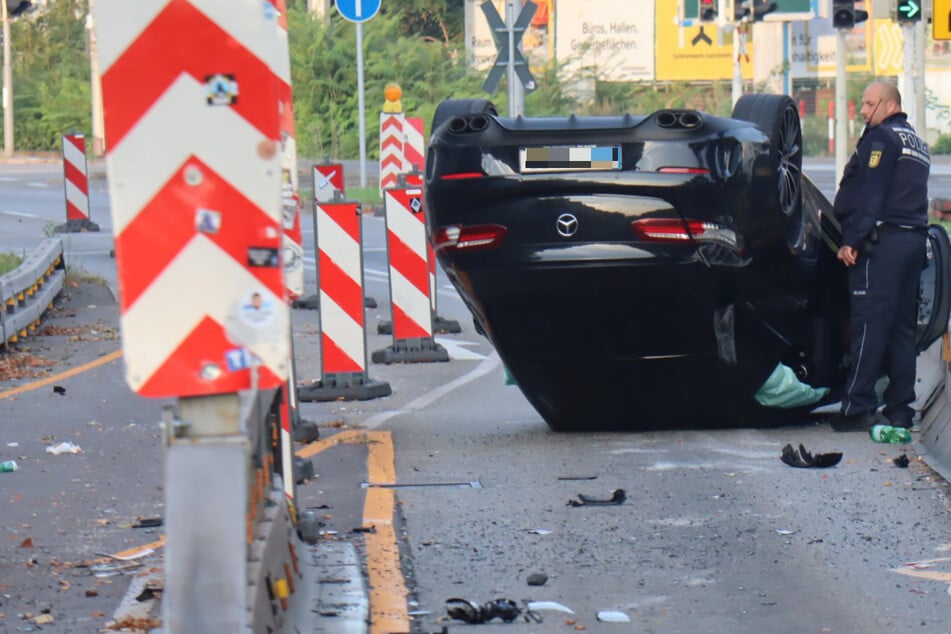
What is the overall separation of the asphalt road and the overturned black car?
0.38m

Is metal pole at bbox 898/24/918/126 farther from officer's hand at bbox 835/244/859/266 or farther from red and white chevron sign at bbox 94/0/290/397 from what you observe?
red and white chevron sign at bbox 94/0/290/397

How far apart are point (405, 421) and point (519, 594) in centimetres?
450

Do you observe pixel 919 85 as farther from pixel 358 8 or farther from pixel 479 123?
pixel 479 123

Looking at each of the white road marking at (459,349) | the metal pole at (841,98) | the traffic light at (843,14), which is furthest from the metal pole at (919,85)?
the white road marking at (459,349)

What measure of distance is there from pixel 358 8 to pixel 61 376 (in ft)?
55.2

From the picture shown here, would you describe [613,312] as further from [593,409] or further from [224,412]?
[224,412]

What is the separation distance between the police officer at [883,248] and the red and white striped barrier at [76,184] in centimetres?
1700

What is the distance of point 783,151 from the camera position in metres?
9.61

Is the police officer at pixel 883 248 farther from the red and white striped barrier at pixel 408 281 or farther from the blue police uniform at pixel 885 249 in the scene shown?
the red and white striped barrier at pixel 408 281

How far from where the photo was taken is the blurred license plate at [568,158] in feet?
30.2

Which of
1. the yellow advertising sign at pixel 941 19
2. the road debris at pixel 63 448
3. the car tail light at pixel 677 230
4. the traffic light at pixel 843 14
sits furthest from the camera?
the traffic light at pixel 843 14

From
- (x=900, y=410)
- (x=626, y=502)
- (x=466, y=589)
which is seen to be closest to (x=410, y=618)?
(x=466, y=589)

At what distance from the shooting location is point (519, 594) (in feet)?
21.5

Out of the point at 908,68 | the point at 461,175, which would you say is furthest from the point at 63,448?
the point at 908,68
